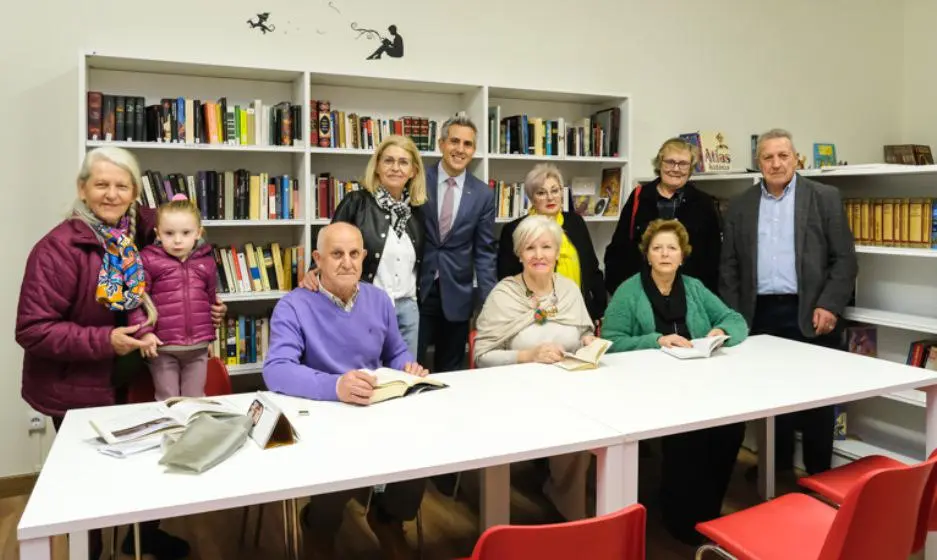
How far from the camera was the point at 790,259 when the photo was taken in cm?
353

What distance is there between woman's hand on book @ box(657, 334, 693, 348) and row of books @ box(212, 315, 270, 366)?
1.99 m

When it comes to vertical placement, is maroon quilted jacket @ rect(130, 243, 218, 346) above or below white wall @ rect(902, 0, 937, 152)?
below

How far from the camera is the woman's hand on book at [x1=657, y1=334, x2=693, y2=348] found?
290 centimetres

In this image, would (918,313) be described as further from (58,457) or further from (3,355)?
(3,355)

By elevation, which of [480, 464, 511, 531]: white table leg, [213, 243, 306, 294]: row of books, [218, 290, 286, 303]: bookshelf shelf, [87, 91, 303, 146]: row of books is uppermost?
[87, 91, 303, 146]: row of books

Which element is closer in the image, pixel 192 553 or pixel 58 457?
pixel 58 457

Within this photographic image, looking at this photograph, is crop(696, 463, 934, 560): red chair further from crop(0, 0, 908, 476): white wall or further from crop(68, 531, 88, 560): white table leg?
crop(0, 0, 908, 476): white wall

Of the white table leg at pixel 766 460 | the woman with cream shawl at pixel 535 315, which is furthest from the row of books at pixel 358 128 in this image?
the white table leg at pixel 766 460

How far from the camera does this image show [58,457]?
5.61 ft

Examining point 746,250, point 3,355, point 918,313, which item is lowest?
point 3,355

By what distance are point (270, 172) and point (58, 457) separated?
248cm

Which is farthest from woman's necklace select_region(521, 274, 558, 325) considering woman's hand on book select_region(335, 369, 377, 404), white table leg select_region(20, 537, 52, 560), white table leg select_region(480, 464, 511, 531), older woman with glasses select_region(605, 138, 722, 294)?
white table leg select_region(20, 537, 52, 560)

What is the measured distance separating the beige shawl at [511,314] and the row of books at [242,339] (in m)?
1.35

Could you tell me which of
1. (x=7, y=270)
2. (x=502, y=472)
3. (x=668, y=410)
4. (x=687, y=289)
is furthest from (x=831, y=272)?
(x=7, y=270)
